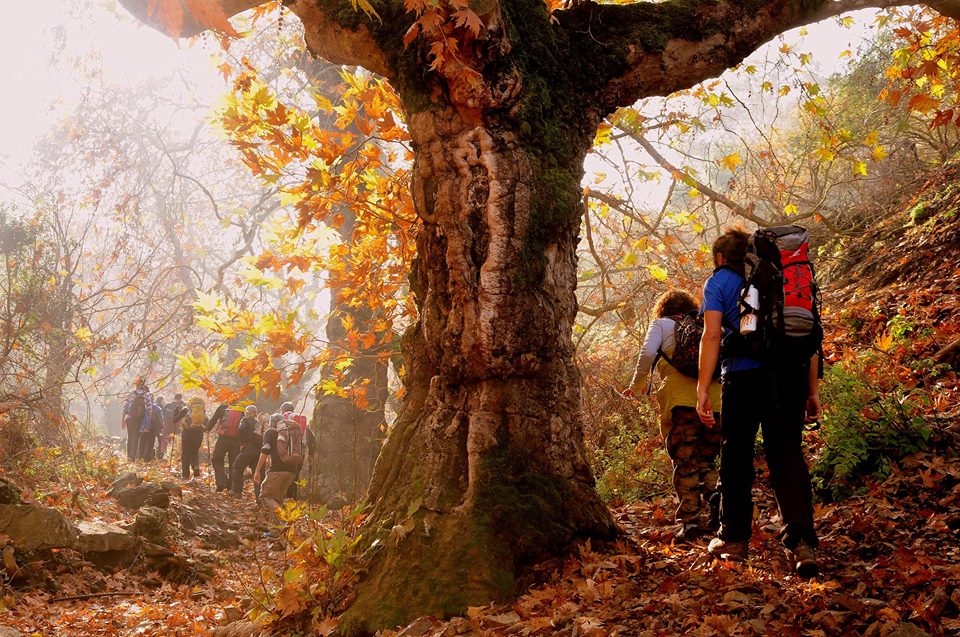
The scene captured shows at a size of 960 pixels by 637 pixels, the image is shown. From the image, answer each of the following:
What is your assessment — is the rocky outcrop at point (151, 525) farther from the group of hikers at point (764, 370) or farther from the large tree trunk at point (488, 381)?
the group of hikers at point (764, 370)

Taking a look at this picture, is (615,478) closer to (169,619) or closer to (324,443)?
(169,619)

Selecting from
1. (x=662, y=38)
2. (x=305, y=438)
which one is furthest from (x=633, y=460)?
(x=305, y=438)

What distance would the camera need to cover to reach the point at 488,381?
3.92 metres

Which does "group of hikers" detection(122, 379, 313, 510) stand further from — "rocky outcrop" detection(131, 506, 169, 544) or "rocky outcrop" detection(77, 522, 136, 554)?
"rocky outcrop" detection(77, 522, 136, 554)

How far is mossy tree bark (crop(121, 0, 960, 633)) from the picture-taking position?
361cm

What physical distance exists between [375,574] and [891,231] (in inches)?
358

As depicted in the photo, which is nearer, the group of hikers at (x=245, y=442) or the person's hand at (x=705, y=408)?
the person's hand at (x=705, y=408)

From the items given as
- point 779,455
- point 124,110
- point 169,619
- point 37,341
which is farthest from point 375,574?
→ point 124,110

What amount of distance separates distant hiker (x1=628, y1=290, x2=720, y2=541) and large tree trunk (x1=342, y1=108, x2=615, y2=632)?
76 centimetres

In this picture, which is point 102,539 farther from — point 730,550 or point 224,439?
point 730,550

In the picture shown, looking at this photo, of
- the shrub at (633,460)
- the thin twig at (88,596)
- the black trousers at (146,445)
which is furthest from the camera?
the black trousers at (146,445)

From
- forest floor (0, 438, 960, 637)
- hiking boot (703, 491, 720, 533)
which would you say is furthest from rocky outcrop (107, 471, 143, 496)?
hiking boot (703, 491, 720, 533)

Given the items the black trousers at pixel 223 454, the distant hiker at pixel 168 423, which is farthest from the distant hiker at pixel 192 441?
the distant hiker at pixel 168 423

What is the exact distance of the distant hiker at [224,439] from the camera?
40.3 ft
